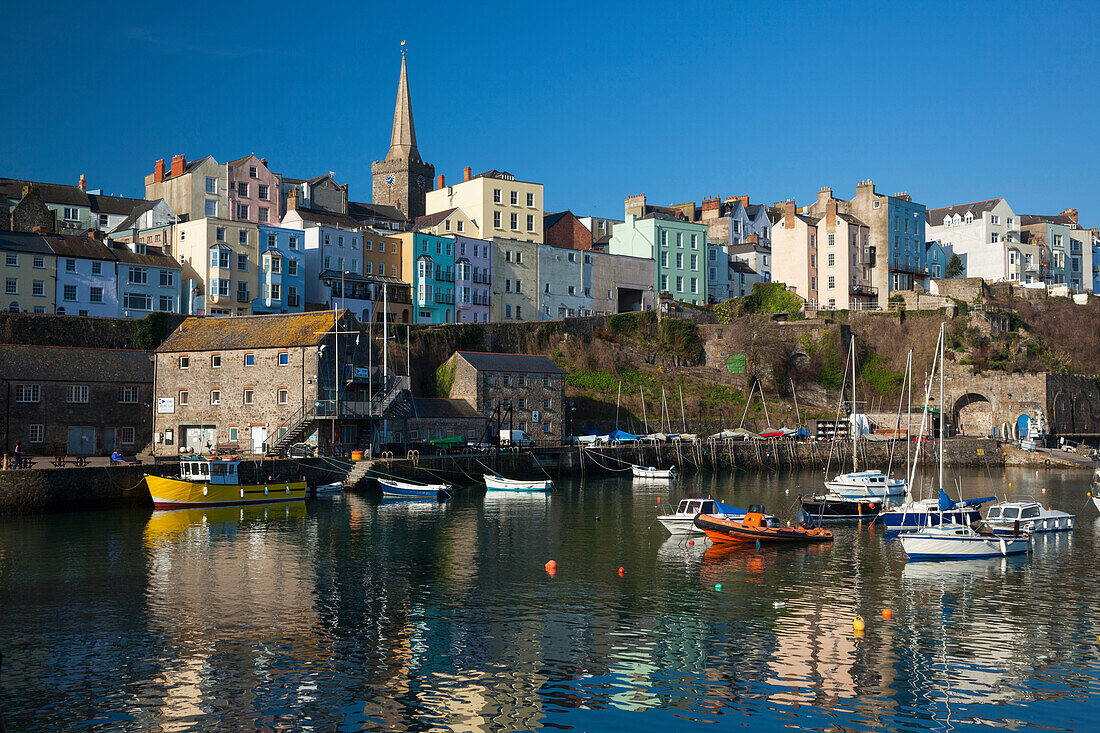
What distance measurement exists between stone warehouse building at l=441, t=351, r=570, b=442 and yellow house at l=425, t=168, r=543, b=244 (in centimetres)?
2228

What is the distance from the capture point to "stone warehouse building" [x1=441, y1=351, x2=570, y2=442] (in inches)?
2781

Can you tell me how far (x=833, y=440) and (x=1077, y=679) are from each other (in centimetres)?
5712

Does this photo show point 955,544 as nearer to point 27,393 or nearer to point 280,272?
point 27,393

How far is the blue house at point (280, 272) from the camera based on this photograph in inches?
3093

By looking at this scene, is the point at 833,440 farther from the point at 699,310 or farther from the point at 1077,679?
the point at 1077,679

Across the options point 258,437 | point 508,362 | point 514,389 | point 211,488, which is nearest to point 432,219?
point 508,362

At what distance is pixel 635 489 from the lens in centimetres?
6078

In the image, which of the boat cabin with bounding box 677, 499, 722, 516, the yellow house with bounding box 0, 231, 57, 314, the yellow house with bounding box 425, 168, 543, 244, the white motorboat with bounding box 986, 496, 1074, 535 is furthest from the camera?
the yellow house with bounding box 425, 168, 543, 244

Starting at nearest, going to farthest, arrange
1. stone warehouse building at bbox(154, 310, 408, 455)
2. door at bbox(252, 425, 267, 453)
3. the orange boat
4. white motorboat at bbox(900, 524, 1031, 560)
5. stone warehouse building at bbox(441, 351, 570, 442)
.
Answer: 1. white motorboat at bbox(900, 524, 1031, 560)
2. the orange boat
3. stone warehouse building at bbox(154, 310, 408, 455)
4. door at bbox(252, 425, 267, 453)
5. stone warehouse building at bbox(441, 351, 570, 442)

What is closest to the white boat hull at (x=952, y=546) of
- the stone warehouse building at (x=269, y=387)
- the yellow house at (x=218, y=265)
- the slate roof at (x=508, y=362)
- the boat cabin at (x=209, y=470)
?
the boat cabin at (x=209, y=470)

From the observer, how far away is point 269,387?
59.8 metres

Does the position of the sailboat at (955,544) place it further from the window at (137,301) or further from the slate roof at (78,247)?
the slate roof at (78,247)

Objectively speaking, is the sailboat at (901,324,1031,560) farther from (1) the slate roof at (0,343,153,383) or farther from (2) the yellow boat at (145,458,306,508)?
(1) the slate roof at (0,343,153,383)

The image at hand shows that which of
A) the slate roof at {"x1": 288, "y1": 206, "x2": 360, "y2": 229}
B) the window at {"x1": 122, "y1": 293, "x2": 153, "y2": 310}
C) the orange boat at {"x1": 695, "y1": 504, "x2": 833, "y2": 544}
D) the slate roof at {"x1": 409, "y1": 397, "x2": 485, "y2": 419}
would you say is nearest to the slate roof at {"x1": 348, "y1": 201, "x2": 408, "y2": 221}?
the slate roof at {"x1": 288, "y1": 206, "x2": 360, "y2": 229}
